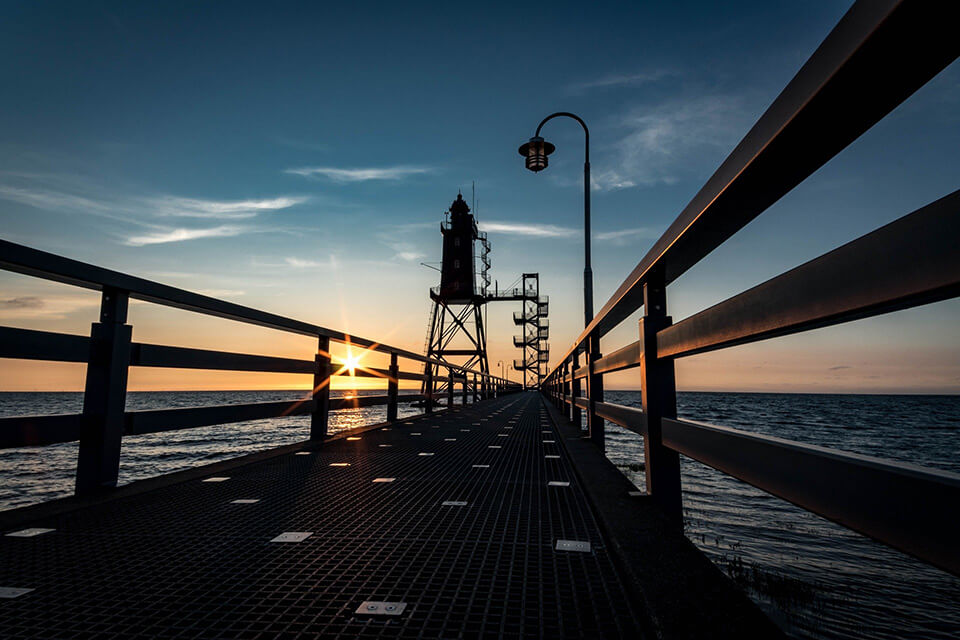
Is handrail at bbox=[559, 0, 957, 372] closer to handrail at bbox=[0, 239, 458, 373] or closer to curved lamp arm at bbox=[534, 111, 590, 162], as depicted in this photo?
handrail at bbox=[0, 239, 458, 373]

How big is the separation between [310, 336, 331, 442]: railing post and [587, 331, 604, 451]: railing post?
2.67 metres

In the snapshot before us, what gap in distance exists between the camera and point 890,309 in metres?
0.89

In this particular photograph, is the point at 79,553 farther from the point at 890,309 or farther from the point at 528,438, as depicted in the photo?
the point at 528,438

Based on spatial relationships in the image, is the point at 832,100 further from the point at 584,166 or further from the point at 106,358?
the point at 584,166

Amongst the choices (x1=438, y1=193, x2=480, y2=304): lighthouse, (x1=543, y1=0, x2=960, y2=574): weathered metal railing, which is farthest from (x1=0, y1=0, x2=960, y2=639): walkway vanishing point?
(x1=438, y1=193, x2=480, y2=304): lighthouse

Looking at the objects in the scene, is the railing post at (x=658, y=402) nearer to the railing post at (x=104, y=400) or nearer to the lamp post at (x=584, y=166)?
the railing post at (x=104, y=400)

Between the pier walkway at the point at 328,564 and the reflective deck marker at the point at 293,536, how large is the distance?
2cm

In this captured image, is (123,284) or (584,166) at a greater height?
(584,166)

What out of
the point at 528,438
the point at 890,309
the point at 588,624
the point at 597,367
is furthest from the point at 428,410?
the point at 890,309

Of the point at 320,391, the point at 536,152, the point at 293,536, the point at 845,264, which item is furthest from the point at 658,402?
the point at 536,152

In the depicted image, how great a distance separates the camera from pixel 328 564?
1.77 meters

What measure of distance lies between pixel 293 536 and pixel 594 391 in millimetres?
3183

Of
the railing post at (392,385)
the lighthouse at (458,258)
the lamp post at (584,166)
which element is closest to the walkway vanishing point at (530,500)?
the railing post at (392,385)

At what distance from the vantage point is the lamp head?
9.20 meters
